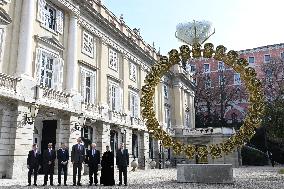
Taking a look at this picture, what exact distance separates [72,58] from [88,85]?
11.6ft

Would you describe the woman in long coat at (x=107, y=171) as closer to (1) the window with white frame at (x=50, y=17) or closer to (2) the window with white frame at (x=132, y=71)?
(1) the window with white frame at (x=50, y=17)

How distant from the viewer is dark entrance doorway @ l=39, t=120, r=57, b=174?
20.8m

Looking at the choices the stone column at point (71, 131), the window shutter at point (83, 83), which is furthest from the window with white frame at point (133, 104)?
the stone column at point (71, 131)

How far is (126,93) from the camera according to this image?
30.3 metres

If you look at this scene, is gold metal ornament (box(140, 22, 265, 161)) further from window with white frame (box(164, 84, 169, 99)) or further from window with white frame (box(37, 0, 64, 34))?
window with white frame (box(164, 84, 169, 99))

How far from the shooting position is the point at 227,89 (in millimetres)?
58125

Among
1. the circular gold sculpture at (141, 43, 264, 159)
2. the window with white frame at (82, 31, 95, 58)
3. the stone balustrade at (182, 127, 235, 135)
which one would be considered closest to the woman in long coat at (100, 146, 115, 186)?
the circular gold sculpture at (141, 43, 264, 159)

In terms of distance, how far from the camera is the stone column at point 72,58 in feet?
70.4

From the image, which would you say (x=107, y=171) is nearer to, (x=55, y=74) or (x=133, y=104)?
(x=55, y=74)

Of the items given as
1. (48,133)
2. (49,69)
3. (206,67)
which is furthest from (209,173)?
(206,67)

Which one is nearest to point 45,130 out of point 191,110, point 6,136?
point 6,136

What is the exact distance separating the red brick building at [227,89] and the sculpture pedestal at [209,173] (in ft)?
142

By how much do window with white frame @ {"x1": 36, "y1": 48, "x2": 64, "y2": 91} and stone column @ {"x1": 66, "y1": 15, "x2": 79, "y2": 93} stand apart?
558mm

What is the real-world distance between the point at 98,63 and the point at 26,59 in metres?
8.63
